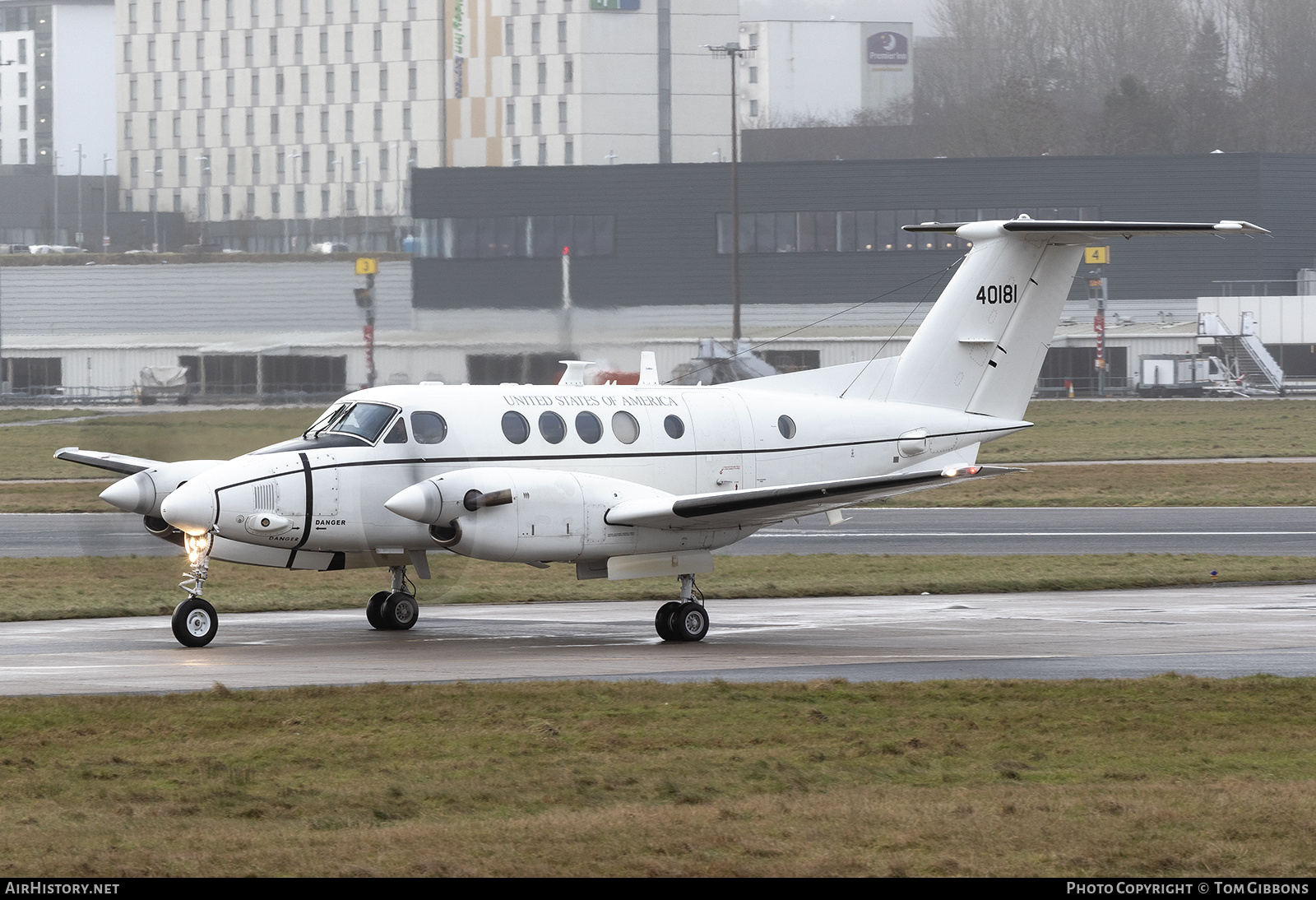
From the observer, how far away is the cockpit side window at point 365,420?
62.1 ft

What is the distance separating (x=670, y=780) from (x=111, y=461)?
12.0 metres

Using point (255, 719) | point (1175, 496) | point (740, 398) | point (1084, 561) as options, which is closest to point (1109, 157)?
point (1175, 496)

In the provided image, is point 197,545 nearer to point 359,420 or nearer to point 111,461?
point 359,420

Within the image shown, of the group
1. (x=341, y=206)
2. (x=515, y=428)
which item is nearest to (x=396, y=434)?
(x=515, y=428)

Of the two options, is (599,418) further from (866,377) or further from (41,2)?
(41,2)

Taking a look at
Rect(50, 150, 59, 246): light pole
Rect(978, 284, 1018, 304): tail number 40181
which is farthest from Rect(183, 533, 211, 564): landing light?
Rect(50, 150, 59, 246): light pole

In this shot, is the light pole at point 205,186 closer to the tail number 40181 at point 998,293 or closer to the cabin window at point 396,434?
the tail number 40181 at point 998,293

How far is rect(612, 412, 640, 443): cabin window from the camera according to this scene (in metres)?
20.2

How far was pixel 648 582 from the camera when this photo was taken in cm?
2697

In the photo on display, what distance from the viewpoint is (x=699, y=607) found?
19406 mm

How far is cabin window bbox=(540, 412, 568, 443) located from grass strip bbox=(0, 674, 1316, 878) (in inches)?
207

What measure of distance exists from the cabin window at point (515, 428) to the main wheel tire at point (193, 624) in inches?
163

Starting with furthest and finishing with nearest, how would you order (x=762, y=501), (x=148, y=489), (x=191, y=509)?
1. (x=762, y=501)
2. (x=148, y=489)
3. (x=191, y=509)

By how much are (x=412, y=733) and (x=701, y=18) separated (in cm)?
10252
